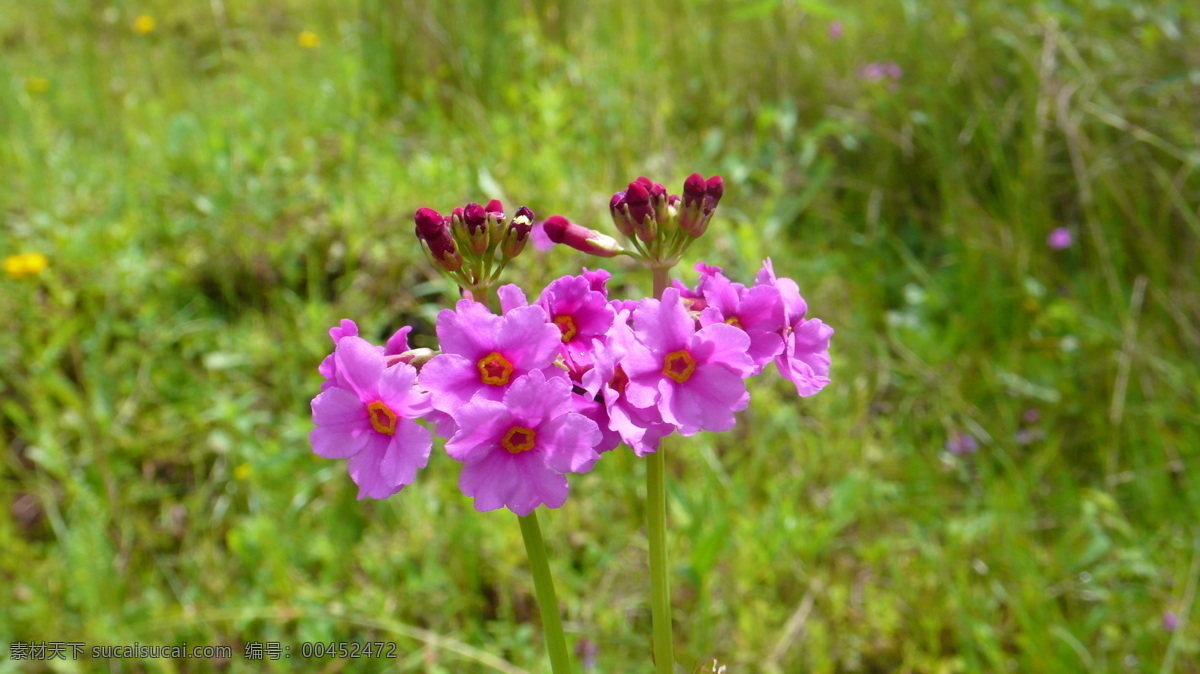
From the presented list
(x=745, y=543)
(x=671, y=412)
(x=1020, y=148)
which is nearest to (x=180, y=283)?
(x=745, y=543)

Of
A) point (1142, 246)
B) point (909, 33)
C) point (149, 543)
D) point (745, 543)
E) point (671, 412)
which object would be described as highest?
point (671, 412)

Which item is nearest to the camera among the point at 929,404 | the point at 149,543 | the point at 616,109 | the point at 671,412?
the point at 671,412

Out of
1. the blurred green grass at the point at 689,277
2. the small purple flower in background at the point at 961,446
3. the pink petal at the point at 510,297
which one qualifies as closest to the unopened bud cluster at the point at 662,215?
the pink petal at the point at 510,297

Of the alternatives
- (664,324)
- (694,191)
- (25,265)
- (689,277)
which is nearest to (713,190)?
(694,191)

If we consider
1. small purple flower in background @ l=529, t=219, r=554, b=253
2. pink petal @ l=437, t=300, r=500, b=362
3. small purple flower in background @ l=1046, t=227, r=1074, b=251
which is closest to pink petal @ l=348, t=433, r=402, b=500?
pink petal @ l=437, t=300, r=500, b=362

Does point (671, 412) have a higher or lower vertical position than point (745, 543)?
higher

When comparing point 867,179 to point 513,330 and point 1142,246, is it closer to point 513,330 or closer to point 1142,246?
point 1142,246

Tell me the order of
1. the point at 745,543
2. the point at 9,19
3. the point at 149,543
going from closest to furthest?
the point at 745,543
the point at 149,543
the point at 9,19
